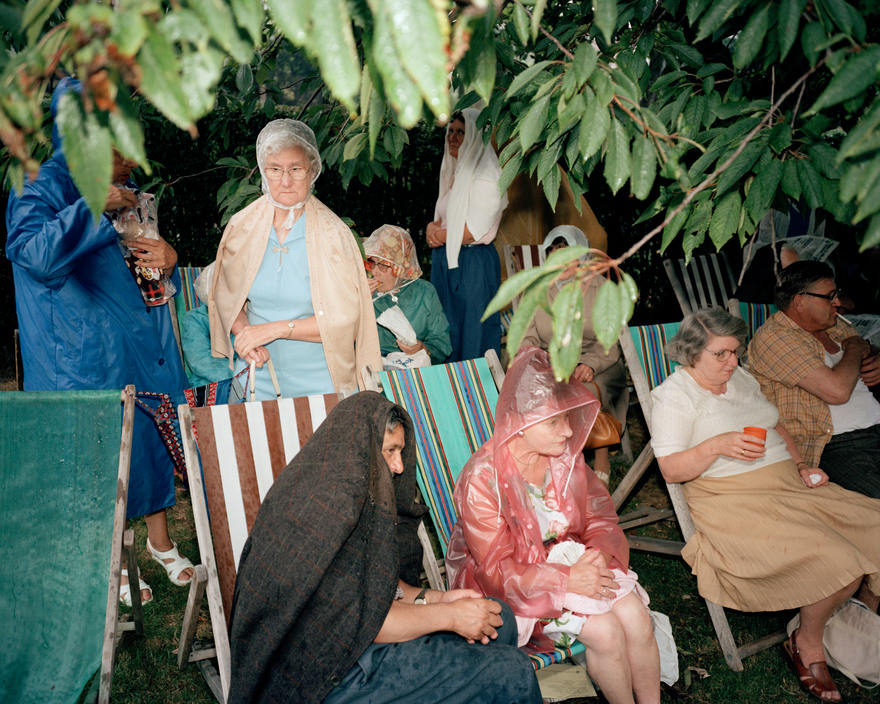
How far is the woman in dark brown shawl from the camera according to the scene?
200cm

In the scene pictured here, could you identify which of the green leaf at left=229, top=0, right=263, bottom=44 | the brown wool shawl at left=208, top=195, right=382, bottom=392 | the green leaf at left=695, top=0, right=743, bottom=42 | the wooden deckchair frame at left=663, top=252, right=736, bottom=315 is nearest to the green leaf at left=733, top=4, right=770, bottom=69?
the green leaf at left=695, top=0, right=743, bottom=42

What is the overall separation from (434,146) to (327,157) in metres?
3.60

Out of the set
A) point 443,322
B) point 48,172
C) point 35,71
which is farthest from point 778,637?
point 48,172

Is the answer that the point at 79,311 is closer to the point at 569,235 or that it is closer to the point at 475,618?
the point at 475,618

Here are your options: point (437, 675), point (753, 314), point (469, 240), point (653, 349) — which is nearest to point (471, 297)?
point (469, 240)

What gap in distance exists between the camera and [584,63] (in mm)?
1606

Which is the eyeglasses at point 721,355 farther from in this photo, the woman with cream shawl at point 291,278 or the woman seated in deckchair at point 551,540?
the woman with cream shawl at point 291,278

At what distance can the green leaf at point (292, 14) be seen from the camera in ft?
3.19

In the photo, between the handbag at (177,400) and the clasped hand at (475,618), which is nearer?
the clasped hand at (475,618)

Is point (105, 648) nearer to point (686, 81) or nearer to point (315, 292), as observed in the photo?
point (315, 292)

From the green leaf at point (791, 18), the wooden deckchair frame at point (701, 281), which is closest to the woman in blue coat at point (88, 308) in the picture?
the green leaf at point (791, 18)

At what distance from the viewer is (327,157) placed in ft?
11.8

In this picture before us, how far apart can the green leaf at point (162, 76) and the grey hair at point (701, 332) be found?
2627mm

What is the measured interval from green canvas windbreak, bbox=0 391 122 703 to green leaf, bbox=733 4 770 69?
2325 mm
